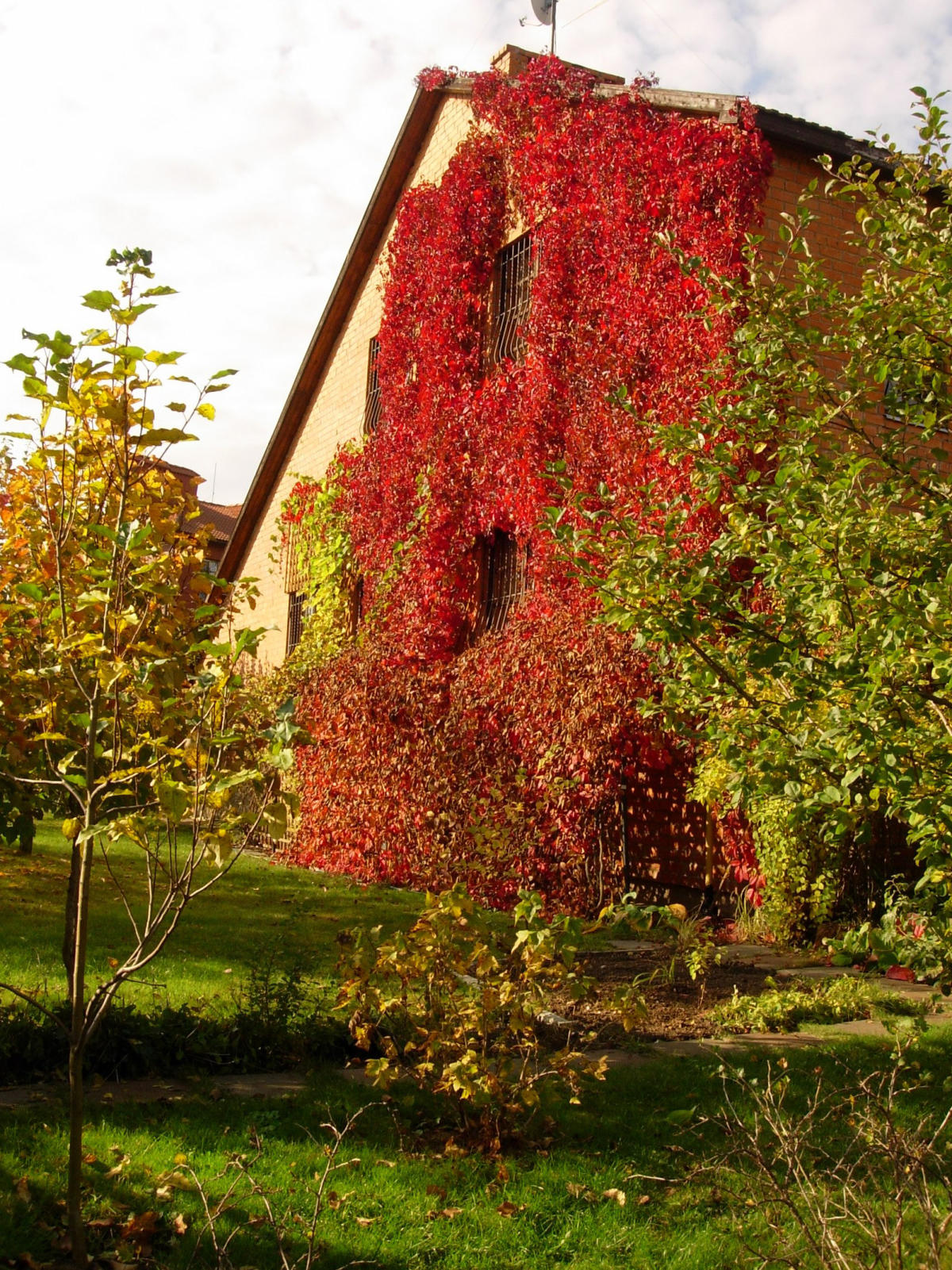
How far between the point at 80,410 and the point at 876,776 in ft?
9.38

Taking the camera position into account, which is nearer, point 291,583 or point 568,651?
point 568,651

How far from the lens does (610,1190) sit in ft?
12.5

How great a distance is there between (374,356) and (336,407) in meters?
1.41

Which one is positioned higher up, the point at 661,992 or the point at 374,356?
the point at 374,356

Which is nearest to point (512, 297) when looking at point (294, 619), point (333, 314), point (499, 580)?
point (499, 580)

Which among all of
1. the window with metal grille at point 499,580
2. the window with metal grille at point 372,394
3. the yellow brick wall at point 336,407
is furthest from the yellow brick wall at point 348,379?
the window with metal grille at point 499,580

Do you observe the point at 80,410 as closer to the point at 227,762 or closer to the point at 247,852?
the point at 227,762

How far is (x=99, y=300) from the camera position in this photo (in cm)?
346

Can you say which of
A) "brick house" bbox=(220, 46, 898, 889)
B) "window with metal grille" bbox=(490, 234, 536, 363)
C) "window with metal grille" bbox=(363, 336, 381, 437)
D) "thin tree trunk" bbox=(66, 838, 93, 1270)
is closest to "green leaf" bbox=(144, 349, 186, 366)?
"thin tree trunk" bbox=(66, 838, 93, 1270)

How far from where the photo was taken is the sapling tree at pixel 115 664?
3.10 metres

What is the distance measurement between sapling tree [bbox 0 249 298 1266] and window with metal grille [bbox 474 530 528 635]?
22.4 feet

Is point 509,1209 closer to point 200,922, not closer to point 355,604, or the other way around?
point 200,922

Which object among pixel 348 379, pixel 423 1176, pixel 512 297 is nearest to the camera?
pixel 423 1176

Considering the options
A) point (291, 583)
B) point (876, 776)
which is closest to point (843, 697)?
point (876, 776)
